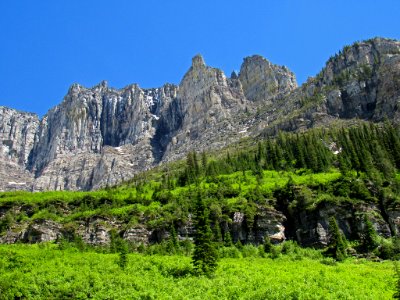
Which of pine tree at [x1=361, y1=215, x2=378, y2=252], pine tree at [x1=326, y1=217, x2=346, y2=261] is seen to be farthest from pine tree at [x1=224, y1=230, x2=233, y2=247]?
pine tree at [x1=361, y1=215, x2=378, y2=252]

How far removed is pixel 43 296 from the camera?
140 ft

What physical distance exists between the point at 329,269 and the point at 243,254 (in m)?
17.9

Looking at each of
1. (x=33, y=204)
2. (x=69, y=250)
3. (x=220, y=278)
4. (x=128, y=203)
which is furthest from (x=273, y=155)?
(x=220, y=278)

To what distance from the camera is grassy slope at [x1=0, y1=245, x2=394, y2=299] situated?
41.5 m

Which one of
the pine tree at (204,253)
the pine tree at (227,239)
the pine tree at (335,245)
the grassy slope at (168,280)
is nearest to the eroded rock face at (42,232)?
the pine tree at (227,239)

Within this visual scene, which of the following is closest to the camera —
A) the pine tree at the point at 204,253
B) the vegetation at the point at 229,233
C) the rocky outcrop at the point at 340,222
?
the vegetation at the point at 229,233

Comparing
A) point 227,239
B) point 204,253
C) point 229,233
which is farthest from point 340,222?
point 204,253

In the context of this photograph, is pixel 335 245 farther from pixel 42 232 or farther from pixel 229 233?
pixel 42 232

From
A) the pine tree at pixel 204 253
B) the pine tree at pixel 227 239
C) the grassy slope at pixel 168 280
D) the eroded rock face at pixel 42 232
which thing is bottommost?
the grassy slope at pixel 168 280

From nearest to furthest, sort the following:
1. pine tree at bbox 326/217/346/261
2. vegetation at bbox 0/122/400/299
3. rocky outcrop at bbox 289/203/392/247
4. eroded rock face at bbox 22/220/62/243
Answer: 1. vegetation at bbox 0/122/400/299
2. pine tree at bbox 326/217/346/261
3. rocky outcrop at bbox 289/203/392/247
4. eroded rock face at bbox 22/220/62/243

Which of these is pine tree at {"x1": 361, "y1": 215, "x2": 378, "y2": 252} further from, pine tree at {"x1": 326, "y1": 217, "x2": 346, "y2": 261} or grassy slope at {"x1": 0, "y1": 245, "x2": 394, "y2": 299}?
grassy slope at {"x1": 0, "y1": 245, "x2": 394, "y2": 299}

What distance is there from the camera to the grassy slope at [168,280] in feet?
136

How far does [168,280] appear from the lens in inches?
1868

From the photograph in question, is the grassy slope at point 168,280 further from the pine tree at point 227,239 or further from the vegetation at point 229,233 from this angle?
the pine tree at point 227,239
